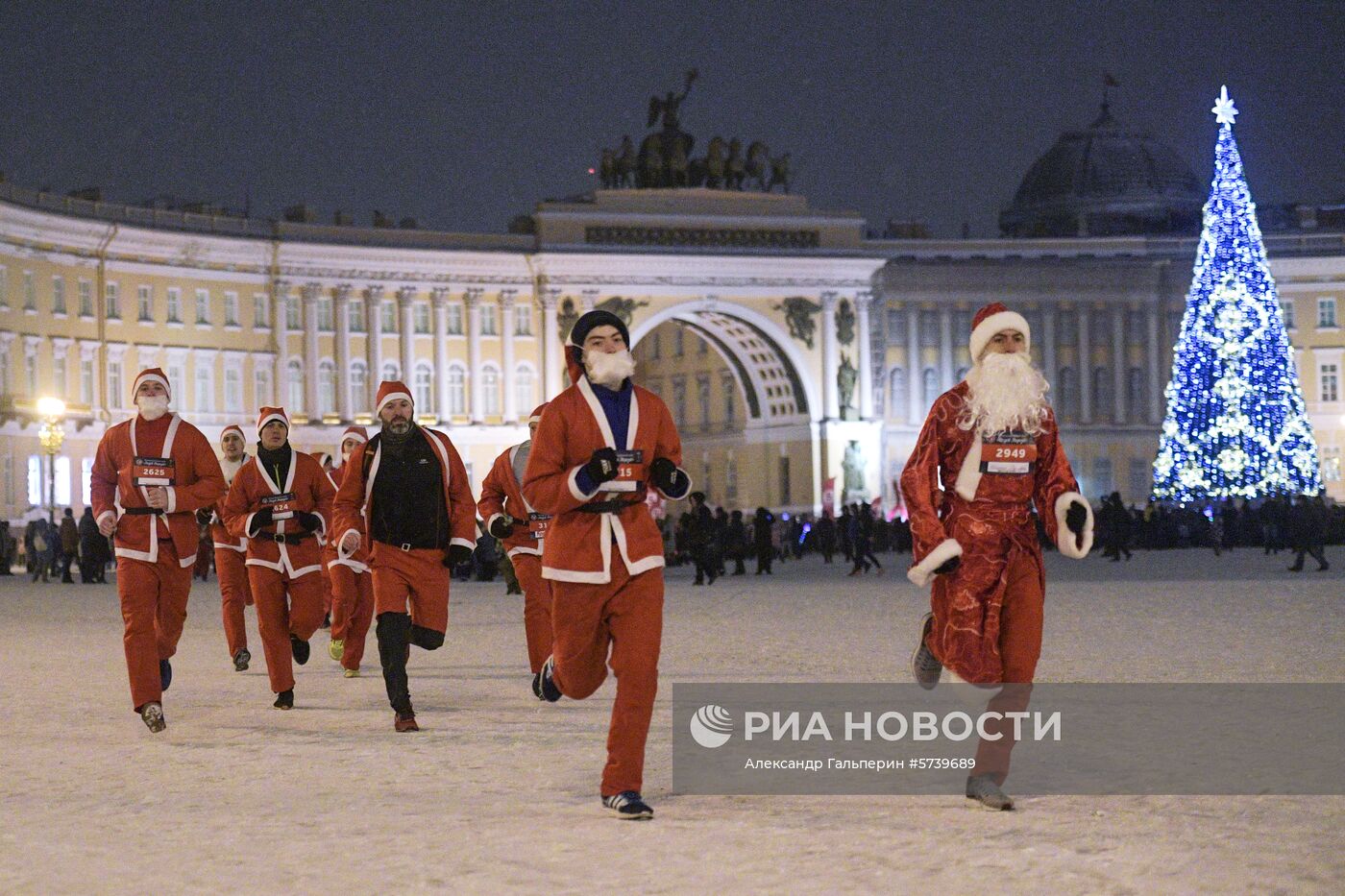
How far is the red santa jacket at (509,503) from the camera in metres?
14.4

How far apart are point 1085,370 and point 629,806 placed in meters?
80.9

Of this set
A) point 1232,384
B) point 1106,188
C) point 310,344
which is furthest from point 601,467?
point 1106,188

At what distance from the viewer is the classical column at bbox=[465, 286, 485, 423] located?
77.7 metres

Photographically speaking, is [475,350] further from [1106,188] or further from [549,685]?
[549,685]

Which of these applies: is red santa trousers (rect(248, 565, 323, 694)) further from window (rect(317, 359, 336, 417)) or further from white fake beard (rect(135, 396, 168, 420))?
window (rect(317, 359, 336, 417))

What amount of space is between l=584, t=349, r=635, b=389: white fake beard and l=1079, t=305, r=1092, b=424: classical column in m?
79.6

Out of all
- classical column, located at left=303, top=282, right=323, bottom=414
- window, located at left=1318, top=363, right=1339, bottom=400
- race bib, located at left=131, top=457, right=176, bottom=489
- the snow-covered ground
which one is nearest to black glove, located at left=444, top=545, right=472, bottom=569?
the snow-covered ground

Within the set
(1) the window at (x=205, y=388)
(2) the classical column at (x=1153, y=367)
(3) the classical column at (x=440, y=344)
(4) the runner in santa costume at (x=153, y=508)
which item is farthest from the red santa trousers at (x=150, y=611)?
(2) the classical column at (x=1153, y=367)

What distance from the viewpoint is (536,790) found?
946cm

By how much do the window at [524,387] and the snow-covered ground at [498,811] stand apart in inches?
2393

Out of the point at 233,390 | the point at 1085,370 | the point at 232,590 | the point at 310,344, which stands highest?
the point at 310,344

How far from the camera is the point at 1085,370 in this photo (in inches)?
3462

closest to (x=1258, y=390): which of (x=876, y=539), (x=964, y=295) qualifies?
(x=876, y=539)

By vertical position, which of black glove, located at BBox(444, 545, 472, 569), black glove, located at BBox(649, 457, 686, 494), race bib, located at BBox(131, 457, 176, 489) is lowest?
black glove, located at BBox(444, 545, 472, 569)
